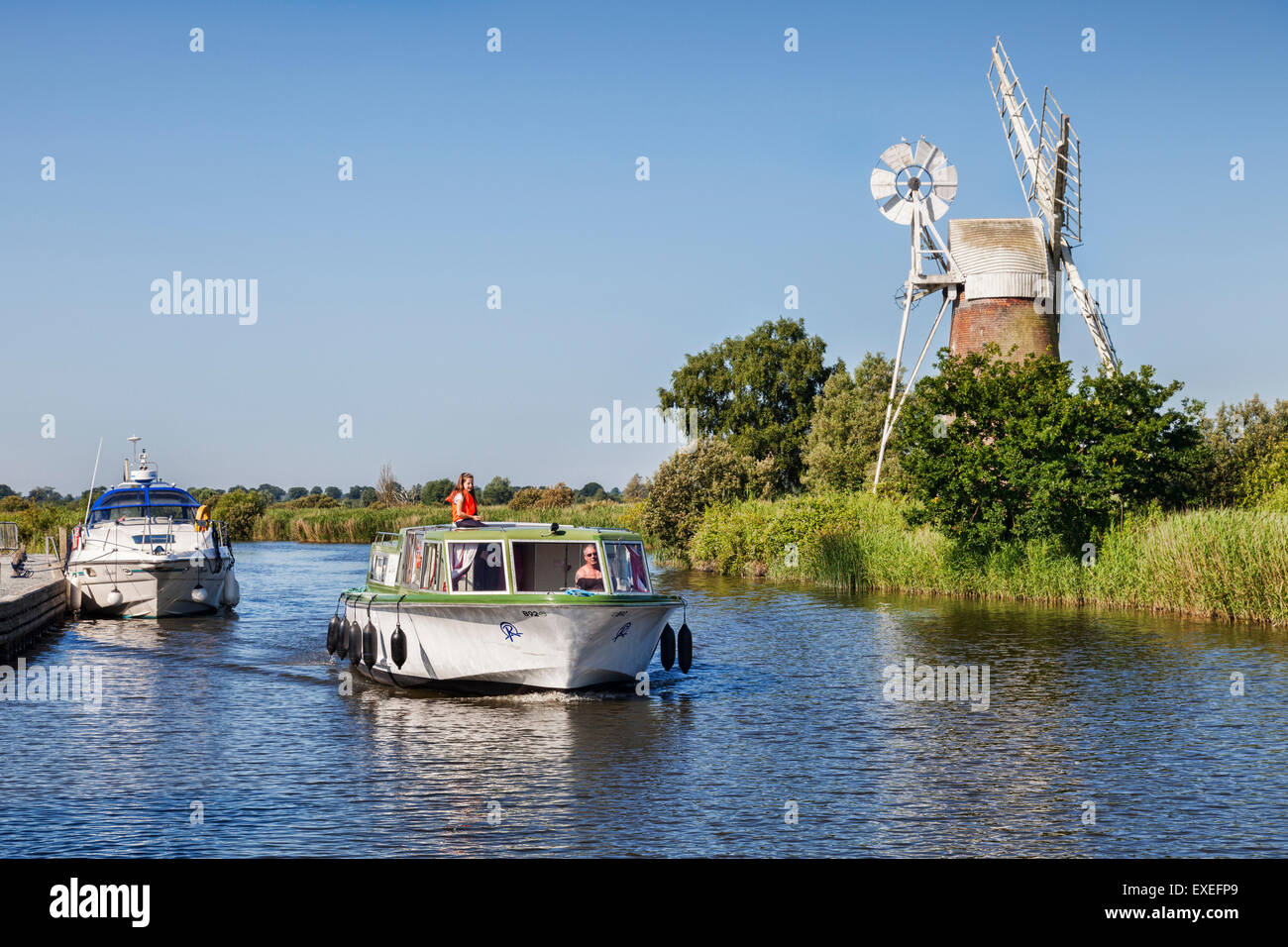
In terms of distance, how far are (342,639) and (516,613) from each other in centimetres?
640

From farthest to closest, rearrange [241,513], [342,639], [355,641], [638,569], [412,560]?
[241,513], [342,639], [355,641], [412,560], [638,569]

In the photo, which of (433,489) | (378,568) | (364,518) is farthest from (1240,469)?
(433,489)

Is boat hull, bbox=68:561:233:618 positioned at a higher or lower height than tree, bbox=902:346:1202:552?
lower

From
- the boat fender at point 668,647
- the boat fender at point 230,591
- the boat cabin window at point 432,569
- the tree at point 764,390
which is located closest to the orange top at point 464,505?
the boat cabin window at point 432,569

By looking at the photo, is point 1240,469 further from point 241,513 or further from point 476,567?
point 241,513

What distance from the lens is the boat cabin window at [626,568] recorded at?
23422 millimetres

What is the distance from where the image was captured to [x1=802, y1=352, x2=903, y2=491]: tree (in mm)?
72812

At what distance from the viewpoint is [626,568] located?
23844 millimetres

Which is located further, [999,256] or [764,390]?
[764,390]

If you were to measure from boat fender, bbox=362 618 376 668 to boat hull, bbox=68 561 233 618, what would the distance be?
1576 centimetres

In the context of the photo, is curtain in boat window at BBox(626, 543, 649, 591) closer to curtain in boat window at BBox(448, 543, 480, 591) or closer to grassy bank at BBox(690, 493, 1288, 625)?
curtain in boat window at BBox(448, 543, 480, 591)

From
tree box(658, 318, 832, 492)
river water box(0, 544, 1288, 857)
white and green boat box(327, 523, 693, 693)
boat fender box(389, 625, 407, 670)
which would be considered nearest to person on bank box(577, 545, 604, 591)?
white and green boat box(327, 523, 693, 693)
